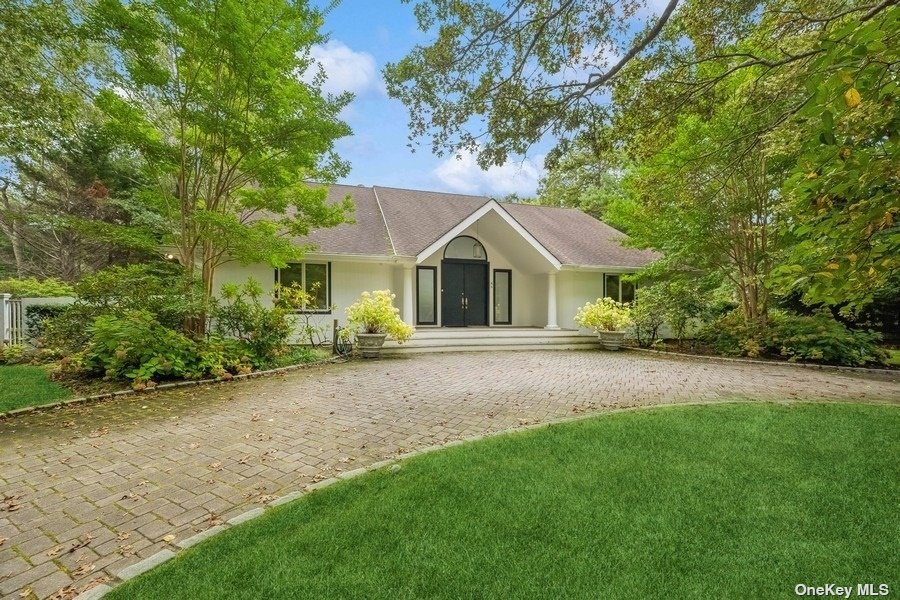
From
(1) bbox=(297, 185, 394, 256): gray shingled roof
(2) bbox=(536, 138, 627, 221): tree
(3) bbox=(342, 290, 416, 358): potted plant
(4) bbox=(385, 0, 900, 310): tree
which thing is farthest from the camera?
(2) bbox=(536, 138, 627, 221): tree

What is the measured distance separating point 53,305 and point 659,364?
15334mm

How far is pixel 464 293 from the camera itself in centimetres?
1658

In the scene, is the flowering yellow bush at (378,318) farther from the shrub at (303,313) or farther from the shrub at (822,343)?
the shrub at (822,343)

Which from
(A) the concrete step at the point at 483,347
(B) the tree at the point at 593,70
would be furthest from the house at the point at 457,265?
(B) the tree at the point at 593,70

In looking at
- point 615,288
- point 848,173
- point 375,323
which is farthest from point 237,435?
point 615,288

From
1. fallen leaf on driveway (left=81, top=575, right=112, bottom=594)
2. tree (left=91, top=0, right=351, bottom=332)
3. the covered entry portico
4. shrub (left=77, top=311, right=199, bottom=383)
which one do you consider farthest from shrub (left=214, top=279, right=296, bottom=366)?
fallen leaf on driveway (left=81, top=575, right=112, bottom=594)

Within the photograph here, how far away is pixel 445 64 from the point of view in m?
6.30

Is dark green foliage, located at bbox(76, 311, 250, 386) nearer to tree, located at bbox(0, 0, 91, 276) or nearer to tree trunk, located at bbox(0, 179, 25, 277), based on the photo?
tree, located at bbox(0, 0, 91, 276)

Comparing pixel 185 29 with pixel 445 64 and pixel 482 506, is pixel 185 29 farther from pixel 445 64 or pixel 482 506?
pixel 482 506

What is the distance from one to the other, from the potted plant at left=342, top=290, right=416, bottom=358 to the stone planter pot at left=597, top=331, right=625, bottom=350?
6.59 metres

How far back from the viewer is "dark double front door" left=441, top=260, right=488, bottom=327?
1633 centimetres

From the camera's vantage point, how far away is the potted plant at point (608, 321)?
13852 mm

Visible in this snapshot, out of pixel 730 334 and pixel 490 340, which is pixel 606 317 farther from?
pixel 490 340

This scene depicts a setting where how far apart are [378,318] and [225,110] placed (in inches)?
231
